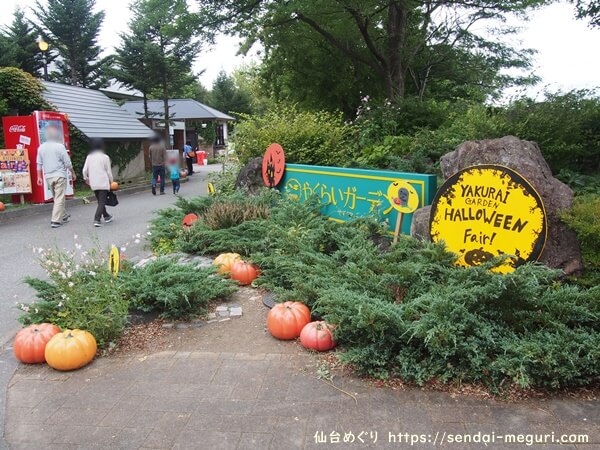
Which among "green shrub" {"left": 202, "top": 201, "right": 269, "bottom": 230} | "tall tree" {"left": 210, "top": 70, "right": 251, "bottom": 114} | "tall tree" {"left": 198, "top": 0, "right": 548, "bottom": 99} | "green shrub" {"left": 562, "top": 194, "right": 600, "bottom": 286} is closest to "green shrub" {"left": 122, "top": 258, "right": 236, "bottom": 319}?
"green shrub" {"left": 202, "top": 201, "right": 269, "bottom": 230}

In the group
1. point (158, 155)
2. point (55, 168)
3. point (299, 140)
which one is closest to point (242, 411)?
point (299, 140)

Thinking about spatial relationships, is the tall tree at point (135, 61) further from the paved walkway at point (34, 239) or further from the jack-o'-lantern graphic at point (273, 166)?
the jack-o'-lantern graphic at point (273, 166)

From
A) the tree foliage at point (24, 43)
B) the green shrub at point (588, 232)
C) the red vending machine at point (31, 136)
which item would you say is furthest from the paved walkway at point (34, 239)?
the tree foliage at point (24, 43)

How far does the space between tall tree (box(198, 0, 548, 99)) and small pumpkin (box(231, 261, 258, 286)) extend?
806 centimetres

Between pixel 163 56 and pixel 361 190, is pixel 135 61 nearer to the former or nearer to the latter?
pixel 163 56

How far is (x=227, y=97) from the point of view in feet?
175

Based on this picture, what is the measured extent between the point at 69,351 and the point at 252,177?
18.8ft

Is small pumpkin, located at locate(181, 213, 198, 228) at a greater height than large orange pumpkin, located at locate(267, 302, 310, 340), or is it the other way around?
small pumpkin, located at locate(181, 213, 198, 228)

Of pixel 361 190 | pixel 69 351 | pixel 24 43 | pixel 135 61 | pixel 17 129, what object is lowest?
pixel 69 351

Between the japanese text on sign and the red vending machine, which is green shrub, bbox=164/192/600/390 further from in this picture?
the red vending machine

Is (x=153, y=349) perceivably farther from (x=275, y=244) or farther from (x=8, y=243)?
(x=8, y=243)

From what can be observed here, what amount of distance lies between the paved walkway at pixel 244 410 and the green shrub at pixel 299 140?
17.2 ft

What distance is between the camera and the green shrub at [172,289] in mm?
4340

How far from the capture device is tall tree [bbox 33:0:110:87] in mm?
28500
